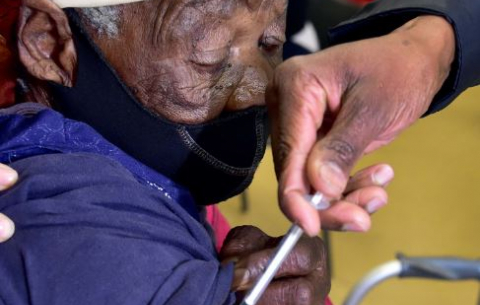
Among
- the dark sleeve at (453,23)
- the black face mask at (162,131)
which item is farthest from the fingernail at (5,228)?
the dark sleeve at (453,23)

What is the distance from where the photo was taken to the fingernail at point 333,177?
2.13 ft

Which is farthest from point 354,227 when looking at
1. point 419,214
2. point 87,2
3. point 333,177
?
point 419,214

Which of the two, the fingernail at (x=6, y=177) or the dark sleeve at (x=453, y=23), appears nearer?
the fingernail at (x=6, y=177)

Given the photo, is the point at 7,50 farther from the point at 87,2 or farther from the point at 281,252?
the point at 281,252

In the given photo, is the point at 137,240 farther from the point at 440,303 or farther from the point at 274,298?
the point at 440,303

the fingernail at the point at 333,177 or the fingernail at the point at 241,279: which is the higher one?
the fingernail at the point at 333,177

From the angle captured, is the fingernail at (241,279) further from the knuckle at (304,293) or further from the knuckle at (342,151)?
the knuckle at (342,151)

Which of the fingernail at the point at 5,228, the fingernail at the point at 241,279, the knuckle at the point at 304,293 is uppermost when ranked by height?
the fingernail at the point at 5,228

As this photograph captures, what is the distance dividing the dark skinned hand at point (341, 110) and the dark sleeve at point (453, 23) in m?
0.08

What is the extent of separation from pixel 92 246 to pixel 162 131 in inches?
9.9

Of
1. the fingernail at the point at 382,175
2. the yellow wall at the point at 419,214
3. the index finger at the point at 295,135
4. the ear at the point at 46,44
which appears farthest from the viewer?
the yellow wall at the point at 419,214

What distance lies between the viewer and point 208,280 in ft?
2.41

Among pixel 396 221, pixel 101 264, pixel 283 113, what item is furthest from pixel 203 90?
pixel 396 221

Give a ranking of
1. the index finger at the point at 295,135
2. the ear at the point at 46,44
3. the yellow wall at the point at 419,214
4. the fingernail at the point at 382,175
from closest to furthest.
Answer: the index finger at the point at 295,135 → the fingernail at the point at 382,175 → the ear at the point at 46,44 → the yellow wall at the point at 419,214
